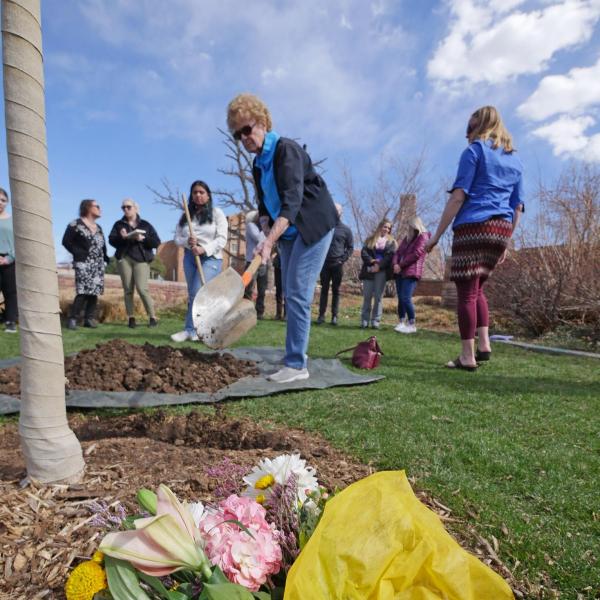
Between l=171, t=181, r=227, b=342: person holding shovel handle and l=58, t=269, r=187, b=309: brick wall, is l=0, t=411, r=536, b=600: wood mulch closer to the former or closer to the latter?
l=171, t=181, r=227, b=342: person holding shovel handle

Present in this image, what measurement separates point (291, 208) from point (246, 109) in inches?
33.8

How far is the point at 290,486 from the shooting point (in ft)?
3.38

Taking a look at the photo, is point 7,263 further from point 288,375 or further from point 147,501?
point 147,501

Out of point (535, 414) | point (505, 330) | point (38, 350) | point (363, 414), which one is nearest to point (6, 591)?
point (38, 350)

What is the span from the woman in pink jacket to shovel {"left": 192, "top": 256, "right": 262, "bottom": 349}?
4545 millimetres

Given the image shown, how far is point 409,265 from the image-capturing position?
7.15 metres

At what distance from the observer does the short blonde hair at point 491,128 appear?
12.1 ft

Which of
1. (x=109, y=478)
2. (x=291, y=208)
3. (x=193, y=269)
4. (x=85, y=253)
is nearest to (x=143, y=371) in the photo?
(x=291, y=208)

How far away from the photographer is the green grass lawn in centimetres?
134

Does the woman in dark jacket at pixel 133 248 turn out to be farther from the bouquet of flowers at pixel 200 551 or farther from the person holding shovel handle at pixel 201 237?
the bouquet of flowers at pixel 200 551

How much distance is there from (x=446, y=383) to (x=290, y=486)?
2780 millimetres

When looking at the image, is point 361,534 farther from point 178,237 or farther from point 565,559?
point 178,237

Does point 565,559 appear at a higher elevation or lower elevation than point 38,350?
lower

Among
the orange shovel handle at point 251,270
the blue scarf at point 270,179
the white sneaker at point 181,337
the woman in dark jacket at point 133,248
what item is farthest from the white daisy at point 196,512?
the woman in dark jacket at point 133,248
